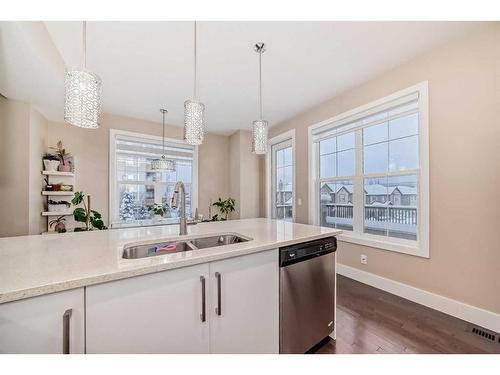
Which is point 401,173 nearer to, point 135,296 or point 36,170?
point 135,296

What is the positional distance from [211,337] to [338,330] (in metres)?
1.26

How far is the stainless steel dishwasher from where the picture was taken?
133cm

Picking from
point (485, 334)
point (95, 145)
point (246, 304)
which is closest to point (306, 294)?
point (246, 304)

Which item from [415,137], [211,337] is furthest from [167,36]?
[415,137]

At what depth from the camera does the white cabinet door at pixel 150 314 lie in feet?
2.70

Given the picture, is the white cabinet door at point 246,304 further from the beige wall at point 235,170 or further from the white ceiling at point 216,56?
the beige wall at point 235,170

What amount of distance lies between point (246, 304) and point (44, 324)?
0.85 meters

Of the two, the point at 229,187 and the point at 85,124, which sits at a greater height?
the point at 85,124

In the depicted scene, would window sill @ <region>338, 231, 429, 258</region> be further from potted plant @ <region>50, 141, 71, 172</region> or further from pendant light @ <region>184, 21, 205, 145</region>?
potted plant @ <region>50, 141, 71, 172</region>

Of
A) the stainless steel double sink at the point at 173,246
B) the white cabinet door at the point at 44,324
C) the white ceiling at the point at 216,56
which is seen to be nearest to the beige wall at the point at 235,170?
the white ceiling at the point at 216,56

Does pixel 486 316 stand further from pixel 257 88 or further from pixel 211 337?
pixel 257 88

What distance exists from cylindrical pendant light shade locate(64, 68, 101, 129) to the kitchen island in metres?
0.72

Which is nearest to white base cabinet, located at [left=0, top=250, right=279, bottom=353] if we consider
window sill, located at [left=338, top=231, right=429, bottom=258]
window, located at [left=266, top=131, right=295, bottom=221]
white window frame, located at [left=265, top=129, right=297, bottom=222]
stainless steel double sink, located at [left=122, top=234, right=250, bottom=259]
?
stainless steel double sink, located at [left=122, top=234, right=250, bottom=259]

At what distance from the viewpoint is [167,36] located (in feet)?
6.23
